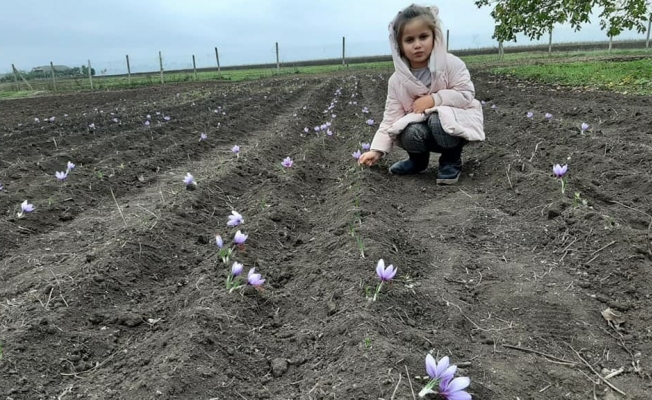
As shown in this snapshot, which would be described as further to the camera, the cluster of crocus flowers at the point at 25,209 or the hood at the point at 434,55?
the hood at the point at 434,55

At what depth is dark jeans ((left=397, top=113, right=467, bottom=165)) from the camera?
177 inches

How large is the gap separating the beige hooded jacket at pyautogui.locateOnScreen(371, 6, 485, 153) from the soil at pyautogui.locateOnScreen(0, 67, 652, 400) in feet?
1.57

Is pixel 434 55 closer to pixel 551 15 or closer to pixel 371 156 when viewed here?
pixel 371 156

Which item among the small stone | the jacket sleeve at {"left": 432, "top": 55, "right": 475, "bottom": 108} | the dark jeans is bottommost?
the small stone

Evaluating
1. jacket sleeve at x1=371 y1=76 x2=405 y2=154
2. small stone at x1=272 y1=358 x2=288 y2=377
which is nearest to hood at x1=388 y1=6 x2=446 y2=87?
jacket sleeve at x1=371 y1=76 x2=405 y2=154

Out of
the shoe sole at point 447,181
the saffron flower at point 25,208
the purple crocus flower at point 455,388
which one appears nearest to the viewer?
the purple crocus flower at point 455,388

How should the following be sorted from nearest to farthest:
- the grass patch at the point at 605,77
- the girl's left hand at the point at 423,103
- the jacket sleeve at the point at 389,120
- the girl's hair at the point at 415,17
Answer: the girl's hair at the point at 415,17
the girl's left hand at the point at 423,103
the jacket sleeve at the point at 389,120
the grass patch at the point at 605,77

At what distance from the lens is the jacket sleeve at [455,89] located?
14.6 feet

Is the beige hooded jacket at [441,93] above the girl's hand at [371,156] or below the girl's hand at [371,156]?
above

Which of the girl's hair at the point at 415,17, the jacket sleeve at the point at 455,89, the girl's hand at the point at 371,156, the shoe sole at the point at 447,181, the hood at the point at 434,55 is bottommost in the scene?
the shoe sole at the point at 447,181

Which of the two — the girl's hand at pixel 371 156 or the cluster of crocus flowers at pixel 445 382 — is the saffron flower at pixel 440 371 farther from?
the girl's hand at pixel 371 156

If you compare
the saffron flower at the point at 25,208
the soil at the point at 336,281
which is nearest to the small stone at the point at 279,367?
the soil at the point at 336,281

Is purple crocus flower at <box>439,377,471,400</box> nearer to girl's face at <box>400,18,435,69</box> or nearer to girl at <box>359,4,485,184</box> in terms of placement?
girl at <box>359,4,485,184</box>

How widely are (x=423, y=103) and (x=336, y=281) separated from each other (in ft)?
7.80
